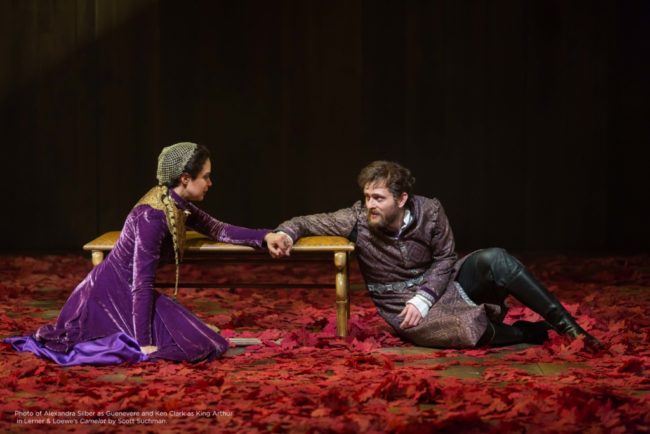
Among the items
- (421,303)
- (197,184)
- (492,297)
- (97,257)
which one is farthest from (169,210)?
(492,297)

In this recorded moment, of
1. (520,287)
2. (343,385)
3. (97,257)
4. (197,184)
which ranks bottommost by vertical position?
(343,385)

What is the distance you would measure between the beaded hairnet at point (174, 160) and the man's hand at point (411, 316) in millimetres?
1140

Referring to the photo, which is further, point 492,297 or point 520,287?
point 492,297

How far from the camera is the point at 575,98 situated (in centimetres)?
866

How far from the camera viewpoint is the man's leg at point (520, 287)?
452cm

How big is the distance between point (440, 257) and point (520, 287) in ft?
1.26

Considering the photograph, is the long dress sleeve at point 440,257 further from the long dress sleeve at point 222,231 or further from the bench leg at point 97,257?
the bench leg at point 97,257

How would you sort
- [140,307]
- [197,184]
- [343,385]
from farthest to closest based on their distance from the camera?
1. [197,184]
2. [140,307]
3. [343,385]

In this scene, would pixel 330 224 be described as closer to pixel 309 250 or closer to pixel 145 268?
pixel 309 250

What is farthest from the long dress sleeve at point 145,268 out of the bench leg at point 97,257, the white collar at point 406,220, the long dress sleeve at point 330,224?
the white collar at point 406,220

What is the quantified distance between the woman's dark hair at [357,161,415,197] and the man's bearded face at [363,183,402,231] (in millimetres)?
22

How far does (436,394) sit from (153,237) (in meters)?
1.38

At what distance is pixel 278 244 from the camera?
15.0 ft

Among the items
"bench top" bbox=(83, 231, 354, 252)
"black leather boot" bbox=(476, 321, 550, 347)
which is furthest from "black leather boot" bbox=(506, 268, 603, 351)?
"bench top" bbox=(83, 231, 354, 252)
